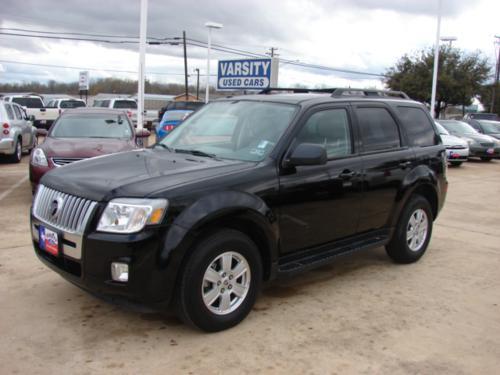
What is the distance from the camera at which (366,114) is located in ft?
16.8

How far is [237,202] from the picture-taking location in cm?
374

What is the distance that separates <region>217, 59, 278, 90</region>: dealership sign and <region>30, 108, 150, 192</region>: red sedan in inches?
200

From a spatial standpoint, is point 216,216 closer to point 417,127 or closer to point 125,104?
point 417,127

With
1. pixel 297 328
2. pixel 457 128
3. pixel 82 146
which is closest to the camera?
pixel 297 328

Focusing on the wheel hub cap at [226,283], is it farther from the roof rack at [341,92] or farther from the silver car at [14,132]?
the silver car at [14,132]

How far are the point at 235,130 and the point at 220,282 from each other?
1.54 m

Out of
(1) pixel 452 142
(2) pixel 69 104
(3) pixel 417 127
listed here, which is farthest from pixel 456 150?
(2) pixel 69 104

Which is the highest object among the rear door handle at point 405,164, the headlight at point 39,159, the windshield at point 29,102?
the windshield at point 29,102

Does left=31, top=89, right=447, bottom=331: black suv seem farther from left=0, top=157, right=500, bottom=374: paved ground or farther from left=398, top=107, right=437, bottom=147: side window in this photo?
left=0, top=157, right=500, bottom=374: paved ground

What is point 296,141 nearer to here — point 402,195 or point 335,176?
point 335,176

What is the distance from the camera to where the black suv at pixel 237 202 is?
3426mm

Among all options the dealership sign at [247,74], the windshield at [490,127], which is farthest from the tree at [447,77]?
the dealership sign at [247,74]

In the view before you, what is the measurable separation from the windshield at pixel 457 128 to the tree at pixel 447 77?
1784cm

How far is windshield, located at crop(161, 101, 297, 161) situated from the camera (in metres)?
4.36
